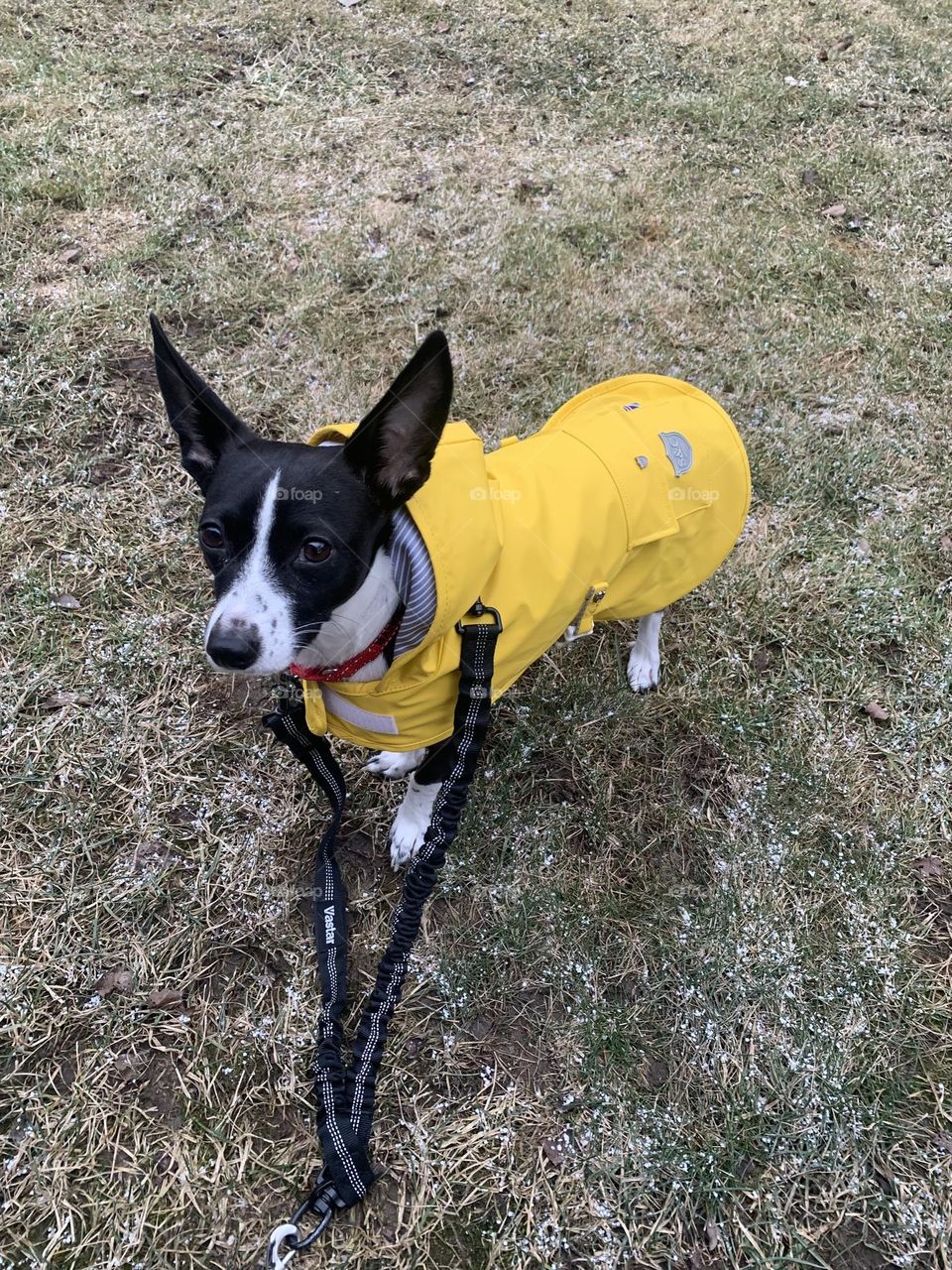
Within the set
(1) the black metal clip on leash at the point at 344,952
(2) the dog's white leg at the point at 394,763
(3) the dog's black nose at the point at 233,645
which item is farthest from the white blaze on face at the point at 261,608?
(2) the dog's white leg at the point at 394,763

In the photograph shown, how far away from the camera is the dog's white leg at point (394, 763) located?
3.19 m

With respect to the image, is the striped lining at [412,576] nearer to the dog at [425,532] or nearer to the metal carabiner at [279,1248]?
the dog at [425,532]

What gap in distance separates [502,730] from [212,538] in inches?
64.9

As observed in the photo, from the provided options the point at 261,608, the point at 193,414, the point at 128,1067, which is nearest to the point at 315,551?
the point at 261,608

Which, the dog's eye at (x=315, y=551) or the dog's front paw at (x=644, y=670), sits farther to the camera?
the dog's front paw at (x=644, y=670)

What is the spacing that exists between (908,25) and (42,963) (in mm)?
10203

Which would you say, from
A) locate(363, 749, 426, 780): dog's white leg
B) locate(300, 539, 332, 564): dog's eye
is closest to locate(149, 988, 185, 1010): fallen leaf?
locate(363, 749, 426, 780): dog's white leg

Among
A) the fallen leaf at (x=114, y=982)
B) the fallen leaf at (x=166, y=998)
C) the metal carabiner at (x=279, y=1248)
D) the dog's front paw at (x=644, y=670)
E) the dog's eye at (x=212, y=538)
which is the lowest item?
the metal carabiner at (x=279, y=1248)

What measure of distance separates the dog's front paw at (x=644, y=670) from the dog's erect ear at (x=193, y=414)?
6.67 ft

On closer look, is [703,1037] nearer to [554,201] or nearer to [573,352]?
[573,352]

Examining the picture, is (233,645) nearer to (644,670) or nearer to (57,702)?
(57,702)

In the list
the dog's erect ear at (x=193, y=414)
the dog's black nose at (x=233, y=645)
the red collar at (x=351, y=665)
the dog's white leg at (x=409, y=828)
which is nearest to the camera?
the dog's black nose at (x=233, y=645)

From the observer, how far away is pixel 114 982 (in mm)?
2650

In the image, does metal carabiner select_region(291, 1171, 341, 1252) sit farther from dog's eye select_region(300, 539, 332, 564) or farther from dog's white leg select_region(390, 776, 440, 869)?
dog's eye select_region(300, 539, 332, 564)
